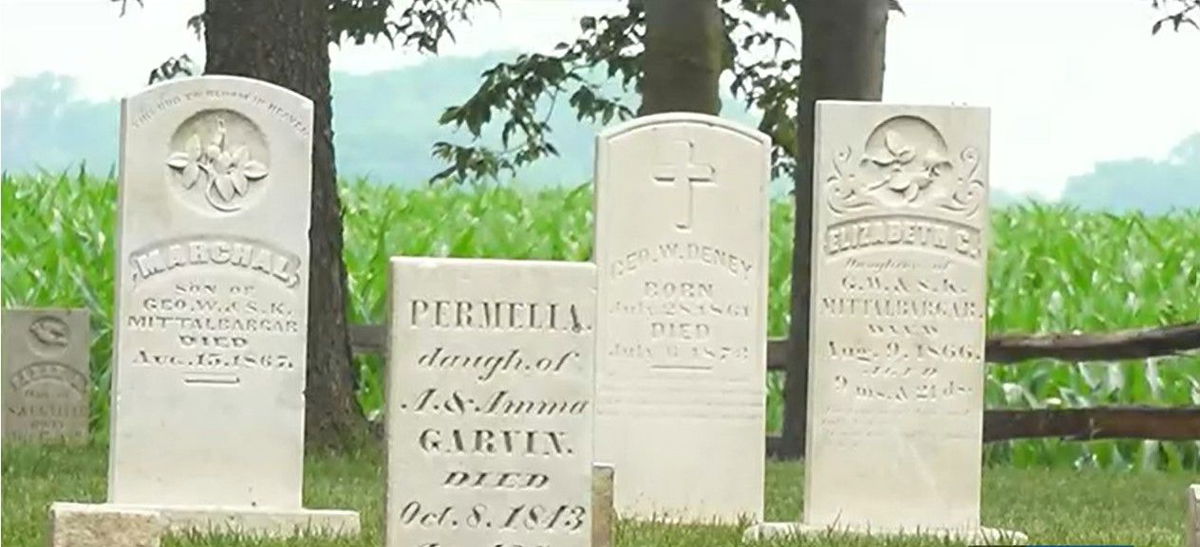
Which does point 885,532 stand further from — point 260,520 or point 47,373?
point 47,373

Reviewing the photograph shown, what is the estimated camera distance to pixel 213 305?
12930mm

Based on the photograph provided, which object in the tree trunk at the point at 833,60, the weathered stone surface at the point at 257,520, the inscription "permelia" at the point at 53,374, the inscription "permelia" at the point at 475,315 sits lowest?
the weathered stone surface at the point at 257,520

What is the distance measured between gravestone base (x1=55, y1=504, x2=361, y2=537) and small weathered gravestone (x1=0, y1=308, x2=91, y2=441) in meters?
7.64

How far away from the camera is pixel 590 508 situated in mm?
10344

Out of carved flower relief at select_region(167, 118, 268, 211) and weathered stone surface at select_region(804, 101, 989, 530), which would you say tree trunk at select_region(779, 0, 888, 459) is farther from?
carved flower relief at select_region(167, 118, 268, 211)

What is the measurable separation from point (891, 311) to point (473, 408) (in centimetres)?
339

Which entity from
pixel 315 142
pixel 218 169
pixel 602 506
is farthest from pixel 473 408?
pixel 315 142

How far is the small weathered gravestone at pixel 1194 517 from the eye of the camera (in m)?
10.0

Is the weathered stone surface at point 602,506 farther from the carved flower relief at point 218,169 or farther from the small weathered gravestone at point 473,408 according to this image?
the carved flower relief at point 218,169

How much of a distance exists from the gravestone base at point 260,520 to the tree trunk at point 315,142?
4125 millimetres

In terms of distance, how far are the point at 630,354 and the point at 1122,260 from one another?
14111 mm

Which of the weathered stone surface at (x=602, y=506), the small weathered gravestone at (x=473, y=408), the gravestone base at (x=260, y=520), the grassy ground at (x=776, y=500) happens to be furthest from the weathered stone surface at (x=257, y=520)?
the small weathered gravestone at (x=473, y=408)

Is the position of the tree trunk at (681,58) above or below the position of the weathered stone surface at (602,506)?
above

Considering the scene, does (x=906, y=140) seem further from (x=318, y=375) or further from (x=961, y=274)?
(x=318, y=375)
